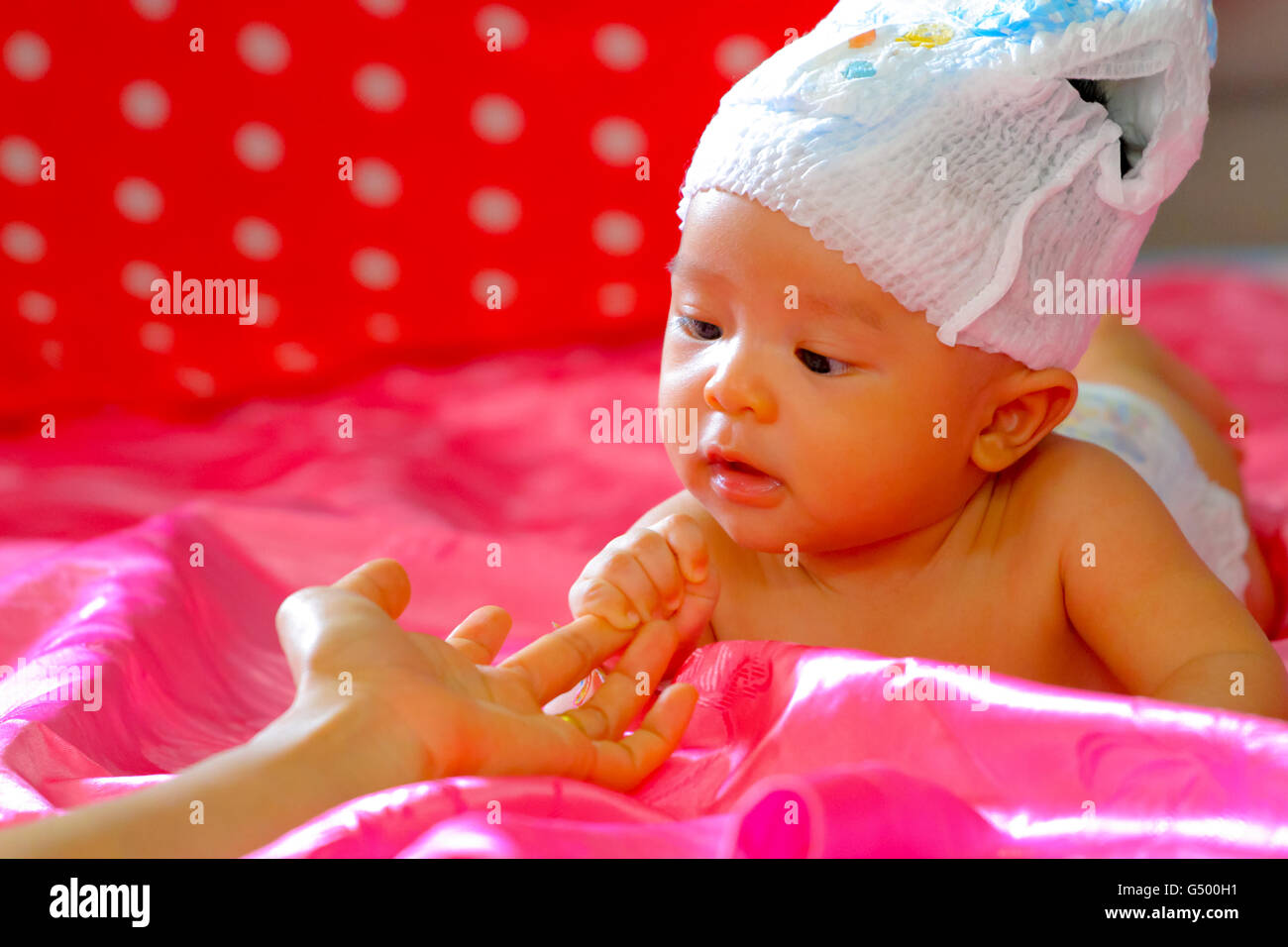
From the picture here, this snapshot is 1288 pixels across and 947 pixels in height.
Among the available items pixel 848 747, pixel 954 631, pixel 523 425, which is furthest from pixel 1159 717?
pixel 523 425

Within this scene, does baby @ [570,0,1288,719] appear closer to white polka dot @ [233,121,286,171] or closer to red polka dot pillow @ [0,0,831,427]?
red polka dot pillow @ [0,0,831,427]

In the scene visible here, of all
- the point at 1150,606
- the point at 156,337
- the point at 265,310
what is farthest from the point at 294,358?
the point at 1150,606

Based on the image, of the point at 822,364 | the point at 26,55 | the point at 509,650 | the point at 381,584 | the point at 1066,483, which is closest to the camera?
the point at 381,584

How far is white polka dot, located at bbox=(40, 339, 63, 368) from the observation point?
1.82 m

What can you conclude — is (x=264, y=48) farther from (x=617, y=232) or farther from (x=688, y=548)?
(x=688, y=548)

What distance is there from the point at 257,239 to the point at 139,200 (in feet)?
0.51

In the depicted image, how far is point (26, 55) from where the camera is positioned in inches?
70.9

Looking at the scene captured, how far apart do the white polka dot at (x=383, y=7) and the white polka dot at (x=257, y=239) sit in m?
0.32

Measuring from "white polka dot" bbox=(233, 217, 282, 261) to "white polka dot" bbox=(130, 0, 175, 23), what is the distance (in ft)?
0.90

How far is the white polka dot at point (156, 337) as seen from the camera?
184 centimetres

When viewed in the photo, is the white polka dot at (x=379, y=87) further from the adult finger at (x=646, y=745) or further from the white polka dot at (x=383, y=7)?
the adult finger at (x=646, y=745)

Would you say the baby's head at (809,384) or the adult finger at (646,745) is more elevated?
the baby's head at (809,384)

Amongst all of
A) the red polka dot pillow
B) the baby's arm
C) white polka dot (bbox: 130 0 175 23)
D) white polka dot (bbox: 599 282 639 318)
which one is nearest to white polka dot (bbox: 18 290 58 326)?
the red polka dot pillow

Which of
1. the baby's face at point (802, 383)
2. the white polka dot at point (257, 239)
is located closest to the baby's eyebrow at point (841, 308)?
the baby's face at point (802, 383)
